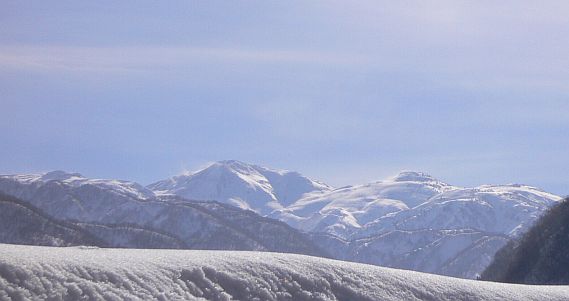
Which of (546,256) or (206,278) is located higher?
(206,278)

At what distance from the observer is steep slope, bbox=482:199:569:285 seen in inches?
1671

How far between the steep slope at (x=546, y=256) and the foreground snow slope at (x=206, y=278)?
24246 mm

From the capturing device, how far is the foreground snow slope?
11336 mm

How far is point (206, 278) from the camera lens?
1328 cm

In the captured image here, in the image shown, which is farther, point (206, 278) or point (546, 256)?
point (546, 256)

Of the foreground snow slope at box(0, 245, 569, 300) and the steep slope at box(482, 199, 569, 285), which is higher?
the foreground snow slope at box(0, 245, 569, 300)

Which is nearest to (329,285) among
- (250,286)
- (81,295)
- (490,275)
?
(250,286)

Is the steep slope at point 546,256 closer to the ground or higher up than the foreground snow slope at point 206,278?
closer to the ground

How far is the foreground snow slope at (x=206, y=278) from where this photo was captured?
11.3m

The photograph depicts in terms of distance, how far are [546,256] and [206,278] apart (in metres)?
38.9

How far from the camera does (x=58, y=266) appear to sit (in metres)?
11.7

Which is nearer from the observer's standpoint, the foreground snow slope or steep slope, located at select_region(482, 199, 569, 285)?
the foreground snow slope

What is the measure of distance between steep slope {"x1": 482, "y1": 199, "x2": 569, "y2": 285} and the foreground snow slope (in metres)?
24.2

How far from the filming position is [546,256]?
48219mm
